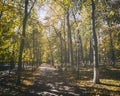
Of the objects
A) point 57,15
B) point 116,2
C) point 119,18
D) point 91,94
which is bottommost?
point 91,94

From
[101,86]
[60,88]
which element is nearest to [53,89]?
[60,88]

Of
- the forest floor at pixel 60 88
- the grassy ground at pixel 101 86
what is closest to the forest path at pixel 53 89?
the forest floor at pixel 60 88

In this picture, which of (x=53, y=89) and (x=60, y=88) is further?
(x=60, y=88)

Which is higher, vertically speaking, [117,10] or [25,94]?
[117,10]

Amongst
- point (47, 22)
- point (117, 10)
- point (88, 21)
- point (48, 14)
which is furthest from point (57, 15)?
point (117, 10)

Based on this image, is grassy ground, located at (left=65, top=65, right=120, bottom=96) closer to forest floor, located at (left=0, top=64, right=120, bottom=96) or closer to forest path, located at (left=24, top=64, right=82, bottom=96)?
forest floor, located at (left=0, top=64, right=120, bottom=96)

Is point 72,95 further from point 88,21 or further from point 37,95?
point 88,21

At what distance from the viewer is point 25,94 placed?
1300 centimetres

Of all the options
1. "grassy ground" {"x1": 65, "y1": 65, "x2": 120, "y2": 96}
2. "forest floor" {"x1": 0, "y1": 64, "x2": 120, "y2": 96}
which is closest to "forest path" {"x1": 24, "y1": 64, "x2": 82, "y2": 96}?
"forest floor" {"x1": 0, "y1": 64, "x2": 120, "y2": 96}

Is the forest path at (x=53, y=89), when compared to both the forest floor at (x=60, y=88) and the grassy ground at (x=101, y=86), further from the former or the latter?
the grassy ground at (x=101, y=86)

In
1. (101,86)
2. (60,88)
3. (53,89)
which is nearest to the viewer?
(53,89)

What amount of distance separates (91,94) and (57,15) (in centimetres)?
2569

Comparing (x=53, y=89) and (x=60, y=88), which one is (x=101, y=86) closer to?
(x=60, y=88)

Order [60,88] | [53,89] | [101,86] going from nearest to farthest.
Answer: [53,89] < [60,88] < [101,86]
